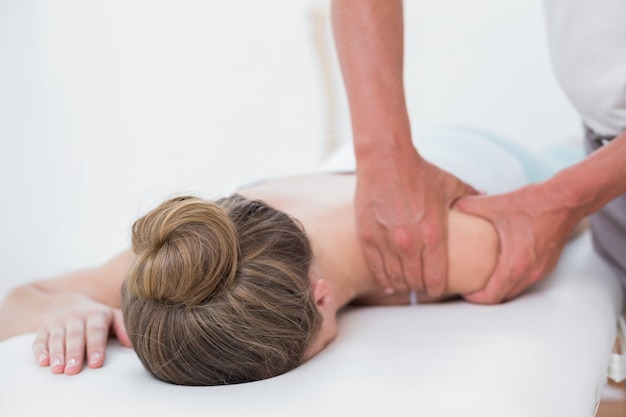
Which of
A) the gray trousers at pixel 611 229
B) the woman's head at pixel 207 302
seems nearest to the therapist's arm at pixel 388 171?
the woman's head at pixel 207 302

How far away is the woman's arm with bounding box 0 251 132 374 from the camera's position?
4.18 feet

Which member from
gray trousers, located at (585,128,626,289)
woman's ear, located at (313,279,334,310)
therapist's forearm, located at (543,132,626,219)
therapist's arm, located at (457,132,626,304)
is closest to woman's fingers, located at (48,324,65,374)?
woman's ear, located at (313,279,334,310)

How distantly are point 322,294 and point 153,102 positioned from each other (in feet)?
7.63

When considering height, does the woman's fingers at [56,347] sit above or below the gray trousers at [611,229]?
above

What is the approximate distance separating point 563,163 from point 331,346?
151cm

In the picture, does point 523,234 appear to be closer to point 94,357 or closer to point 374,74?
point 374,74

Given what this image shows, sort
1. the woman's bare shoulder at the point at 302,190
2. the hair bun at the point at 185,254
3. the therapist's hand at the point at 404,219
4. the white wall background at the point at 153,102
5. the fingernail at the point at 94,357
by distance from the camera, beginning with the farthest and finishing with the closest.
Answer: the white wall background at the point at 153,102 → the woman's bare shoulder at the point at 302,190 → the therapist's hand at the point at 404,219 → the fingernail at the point at 94,357 → the hair bun at the point at 185,254

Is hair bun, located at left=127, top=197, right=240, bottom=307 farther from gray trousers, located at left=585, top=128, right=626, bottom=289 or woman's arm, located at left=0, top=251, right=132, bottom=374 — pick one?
gray trousers, located at left=585, top=128, right=626, bottom=289

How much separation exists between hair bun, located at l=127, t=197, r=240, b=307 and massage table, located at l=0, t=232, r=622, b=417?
139 millimetres

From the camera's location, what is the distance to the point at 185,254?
1.16 meters

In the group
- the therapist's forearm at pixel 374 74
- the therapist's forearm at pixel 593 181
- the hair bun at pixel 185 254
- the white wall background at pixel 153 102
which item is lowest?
the white wall background at pixel 153 102

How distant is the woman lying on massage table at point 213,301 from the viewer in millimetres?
1164

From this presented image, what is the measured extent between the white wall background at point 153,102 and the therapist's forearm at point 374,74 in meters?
1.70

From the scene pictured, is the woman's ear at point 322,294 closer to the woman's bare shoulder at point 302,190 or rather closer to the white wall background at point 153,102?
the woman's bare shoulder at point 302,190
